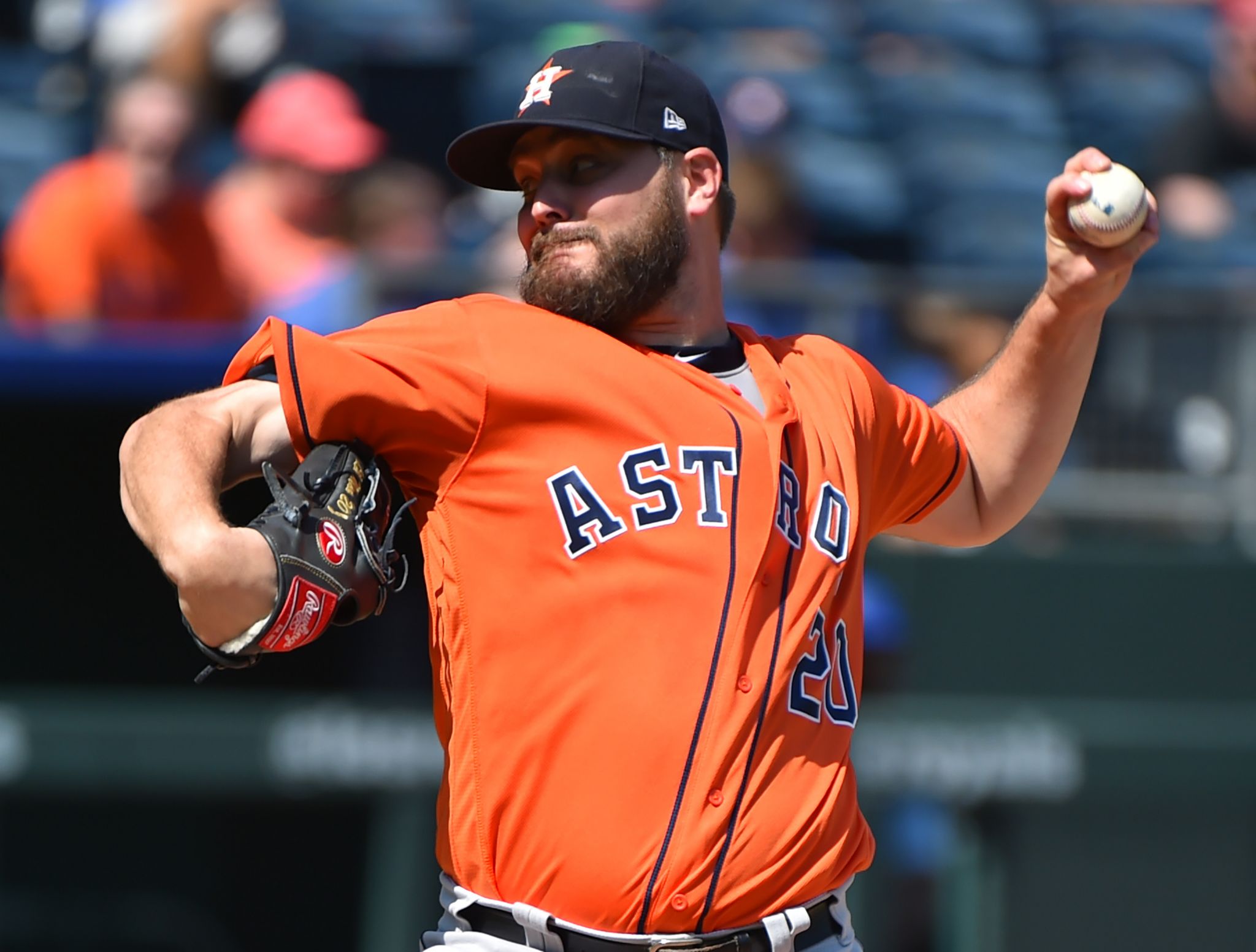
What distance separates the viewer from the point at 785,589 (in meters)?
2.68

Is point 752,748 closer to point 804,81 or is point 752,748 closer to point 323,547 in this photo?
point 323,547

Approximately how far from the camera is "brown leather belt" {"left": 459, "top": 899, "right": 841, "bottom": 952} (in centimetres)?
251

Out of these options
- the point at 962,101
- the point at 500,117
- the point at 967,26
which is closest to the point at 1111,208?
the point at 500,117

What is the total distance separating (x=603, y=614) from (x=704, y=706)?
188mm

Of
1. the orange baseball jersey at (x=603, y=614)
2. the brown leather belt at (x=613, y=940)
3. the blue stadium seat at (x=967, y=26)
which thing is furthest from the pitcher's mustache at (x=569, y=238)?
the blue stadium seat at (x=967, y=26)

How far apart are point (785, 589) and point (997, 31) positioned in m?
7.49

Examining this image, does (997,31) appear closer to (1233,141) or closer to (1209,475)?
(1233,141)

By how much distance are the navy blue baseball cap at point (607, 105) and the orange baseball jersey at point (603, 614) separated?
10.9 inches

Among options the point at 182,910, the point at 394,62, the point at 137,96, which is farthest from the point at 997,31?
the point at 182,910

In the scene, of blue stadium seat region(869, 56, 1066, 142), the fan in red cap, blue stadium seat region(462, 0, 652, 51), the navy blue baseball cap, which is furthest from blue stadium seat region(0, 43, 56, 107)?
the navy blue baseball cap

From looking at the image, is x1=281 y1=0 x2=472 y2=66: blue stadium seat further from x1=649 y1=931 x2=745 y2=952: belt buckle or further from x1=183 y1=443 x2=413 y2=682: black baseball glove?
x1=649 y1=931 x2=745 y2=952: belt buckle

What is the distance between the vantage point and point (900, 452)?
3.02 m

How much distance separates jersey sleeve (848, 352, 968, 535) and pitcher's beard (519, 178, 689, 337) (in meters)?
0.39

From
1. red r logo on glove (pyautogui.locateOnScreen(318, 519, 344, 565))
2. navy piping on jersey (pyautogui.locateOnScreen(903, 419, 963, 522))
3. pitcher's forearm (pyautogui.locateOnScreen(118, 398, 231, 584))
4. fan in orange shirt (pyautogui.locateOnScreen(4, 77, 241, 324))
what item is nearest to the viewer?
pitcher's forearm (pyautogui.locateOnScreen(118, 398, 231, 584))
